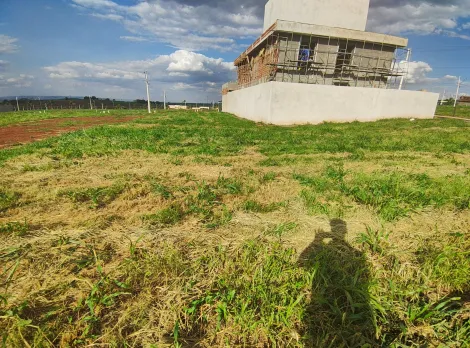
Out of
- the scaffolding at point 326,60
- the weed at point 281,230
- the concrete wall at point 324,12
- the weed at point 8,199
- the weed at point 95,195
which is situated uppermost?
the concrete wall at point 324,12

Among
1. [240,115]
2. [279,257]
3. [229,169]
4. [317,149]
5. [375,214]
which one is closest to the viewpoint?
[279,257]

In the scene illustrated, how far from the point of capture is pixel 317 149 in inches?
344

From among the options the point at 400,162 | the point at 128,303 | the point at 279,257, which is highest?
the point at 400,162

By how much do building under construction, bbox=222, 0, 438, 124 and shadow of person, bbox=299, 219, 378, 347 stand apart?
15702mm

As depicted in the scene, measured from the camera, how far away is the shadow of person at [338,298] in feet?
6.17

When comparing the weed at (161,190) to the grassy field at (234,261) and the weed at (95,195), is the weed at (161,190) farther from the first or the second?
the weed at (95,195)

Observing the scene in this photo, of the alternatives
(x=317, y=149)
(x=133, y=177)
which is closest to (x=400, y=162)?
(x=317, y=149)

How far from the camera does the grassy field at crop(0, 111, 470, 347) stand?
190 centimetres

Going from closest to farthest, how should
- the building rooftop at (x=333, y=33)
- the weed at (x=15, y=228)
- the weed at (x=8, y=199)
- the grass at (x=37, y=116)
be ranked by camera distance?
the weed at (x=15, y=228), the weed at (x=8, y=199), the building rooftop at (x=333, y=33), the grass at (x=37, y=116)

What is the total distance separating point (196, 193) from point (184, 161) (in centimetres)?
265

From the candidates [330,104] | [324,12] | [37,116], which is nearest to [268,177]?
[330,104]

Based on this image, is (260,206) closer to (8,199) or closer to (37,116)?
(8,199)

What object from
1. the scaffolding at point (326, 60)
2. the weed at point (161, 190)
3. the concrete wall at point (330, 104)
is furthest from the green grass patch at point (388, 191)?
the scaffolding at point (326, 60)

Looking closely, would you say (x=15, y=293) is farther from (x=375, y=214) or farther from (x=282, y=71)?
(x=282, y=71)
